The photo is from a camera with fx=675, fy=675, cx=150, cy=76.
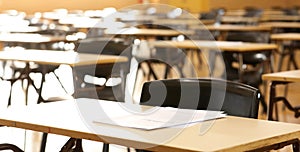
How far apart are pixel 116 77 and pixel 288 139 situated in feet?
9.64

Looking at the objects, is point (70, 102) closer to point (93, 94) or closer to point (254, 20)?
point (93, 94)

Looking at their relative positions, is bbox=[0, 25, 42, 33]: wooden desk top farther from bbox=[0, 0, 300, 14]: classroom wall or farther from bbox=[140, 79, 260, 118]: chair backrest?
bbox=[140, 79, 260, 118]: chair backrest

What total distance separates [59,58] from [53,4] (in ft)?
31.3

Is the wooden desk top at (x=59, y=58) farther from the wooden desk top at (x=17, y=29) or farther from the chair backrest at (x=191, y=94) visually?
the wooden desk top at (x=17, y=29)

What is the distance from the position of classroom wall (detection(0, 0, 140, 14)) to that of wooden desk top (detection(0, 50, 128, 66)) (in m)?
7.81

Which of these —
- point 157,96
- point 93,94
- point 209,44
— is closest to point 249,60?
point 209,44

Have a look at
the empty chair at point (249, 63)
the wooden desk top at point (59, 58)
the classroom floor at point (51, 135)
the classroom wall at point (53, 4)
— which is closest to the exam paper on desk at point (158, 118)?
the classroom floor at point (51, 135)

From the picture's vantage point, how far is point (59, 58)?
512 centimetres

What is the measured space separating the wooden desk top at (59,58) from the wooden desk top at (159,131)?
2.20m

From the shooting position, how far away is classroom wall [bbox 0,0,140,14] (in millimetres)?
13414

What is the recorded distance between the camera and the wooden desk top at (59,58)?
483 cm

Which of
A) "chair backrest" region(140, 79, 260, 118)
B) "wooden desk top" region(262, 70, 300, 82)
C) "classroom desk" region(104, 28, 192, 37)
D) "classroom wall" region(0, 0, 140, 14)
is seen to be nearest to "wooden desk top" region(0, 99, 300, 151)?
"chair backrest" region(140, 79, 260, 118)

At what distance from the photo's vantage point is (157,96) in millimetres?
3002

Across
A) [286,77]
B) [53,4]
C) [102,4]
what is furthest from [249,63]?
[102,4]
